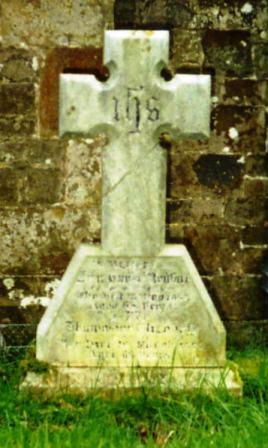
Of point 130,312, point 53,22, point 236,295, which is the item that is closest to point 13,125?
point 53,22

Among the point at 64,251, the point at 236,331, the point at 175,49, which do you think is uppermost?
the point at 175,49

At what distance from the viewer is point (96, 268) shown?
4133 mm

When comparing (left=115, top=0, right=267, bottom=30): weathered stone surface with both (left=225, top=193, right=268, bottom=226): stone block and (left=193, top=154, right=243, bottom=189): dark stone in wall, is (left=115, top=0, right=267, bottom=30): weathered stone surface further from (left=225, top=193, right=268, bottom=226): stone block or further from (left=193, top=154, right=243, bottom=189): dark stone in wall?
(left=225, top=193, right=268, bottom=226): stone block

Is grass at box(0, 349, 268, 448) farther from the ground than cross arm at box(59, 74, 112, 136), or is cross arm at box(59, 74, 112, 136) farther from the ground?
cross arm at box(59, 74, 112, 136)

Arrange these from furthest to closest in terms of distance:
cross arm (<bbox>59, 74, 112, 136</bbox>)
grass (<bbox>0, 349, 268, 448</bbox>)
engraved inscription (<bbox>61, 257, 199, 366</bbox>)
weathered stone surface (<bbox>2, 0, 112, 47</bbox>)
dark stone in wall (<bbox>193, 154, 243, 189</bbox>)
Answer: dark stone in wall (<bbox>193, 154, 243, 189</bbox>), weathered stone surface (<bbox>2, 0, 112, 47</bbox>), engraved inscription (<bbox>61, 257, 199, 366</bbox>), cross arm (<bbox>59, 74, 112, 136</bbox>), grass (<bbox>0, 349, 268, 448</bbox>)

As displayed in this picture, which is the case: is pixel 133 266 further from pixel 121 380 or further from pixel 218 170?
pixel 218 170

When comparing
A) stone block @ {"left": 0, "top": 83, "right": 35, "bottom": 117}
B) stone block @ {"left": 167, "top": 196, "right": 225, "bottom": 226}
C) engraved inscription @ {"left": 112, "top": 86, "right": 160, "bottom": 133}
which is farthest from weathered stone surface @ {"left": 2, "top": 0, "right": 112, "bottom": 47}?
engraved inscription @ {"left": 112, "top": 86, "right": 160, "bottom": 133}

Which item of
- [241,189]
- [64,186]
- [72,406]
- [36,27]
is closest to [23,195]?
[64,186]

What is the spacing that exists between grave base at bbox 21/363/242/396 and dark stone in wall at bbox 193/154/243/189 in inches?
58.4

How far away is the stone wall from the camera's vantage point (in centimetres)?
513

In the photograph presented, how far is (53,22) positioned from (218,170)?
1.27 m

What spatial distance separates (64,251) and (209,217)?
2.86 feet

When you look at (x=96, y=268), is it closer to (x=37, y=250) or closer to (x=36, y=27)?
(x=37, y=250)

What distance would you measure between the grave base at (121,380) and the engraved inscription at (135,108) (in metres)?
1.10
